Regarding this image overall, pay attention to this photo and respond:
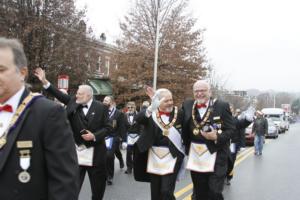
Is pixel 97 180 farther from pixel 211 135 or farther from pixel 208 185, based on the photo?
pixel 211 135

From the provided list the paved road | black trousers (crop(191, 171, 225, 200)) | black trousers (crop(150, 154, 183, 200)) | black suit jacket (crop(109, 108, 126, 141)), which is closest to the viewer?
black trousers (crop(150, 154, 183, 200))

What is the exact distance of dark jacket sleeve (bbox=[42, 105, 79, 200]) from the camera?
2.49m

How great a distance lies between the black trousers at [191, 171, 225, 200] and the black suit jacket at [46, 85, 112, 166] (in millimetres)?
1401

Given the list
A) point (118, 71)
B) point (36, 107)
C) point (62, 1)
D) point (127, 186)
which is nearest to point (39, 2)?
point (62, 1)

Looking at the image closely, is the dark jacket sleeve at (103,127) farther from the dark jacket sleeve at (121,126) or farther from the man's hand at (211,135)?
the dark jacket sleeve at (121,126)

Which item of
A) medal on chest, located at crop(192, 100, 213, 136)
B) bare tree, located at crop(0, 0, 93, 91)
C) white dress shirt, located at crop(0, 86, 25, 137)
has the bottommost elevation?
medal on chest, located at crop(192, 100, 213, 136)

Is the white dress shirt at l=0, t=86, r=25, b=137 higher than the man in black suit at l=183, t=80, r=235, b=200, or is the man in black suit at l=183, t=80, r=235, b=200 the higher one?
the white dress shirt at l=0, t=86, r=25, b=137

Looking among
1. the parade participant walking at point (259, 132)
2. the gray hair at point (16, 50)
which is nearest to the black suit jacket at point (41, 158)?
the gray hair at point (16, 50)

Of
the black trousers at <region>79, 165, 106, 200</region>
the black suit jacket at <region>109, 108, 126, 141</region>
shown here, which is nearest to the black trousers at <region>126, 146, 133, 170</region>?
the black suit jacket at <region>109, 108, 126, 141</region>

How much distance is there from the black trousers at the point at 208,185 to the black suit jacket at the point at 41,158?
143 inches

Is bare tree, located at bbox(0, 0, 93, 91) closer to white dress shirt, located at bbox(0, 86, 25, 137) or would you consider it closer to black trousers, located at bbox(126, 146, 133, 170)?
black trousers, located at bbox(126, 146, 133, 170)

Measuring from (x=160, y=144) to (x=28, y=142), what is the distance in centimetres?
366

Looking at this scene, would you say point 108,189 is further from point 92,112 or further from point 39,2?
point 39,2

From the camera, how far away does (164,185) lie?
5.85 metres
